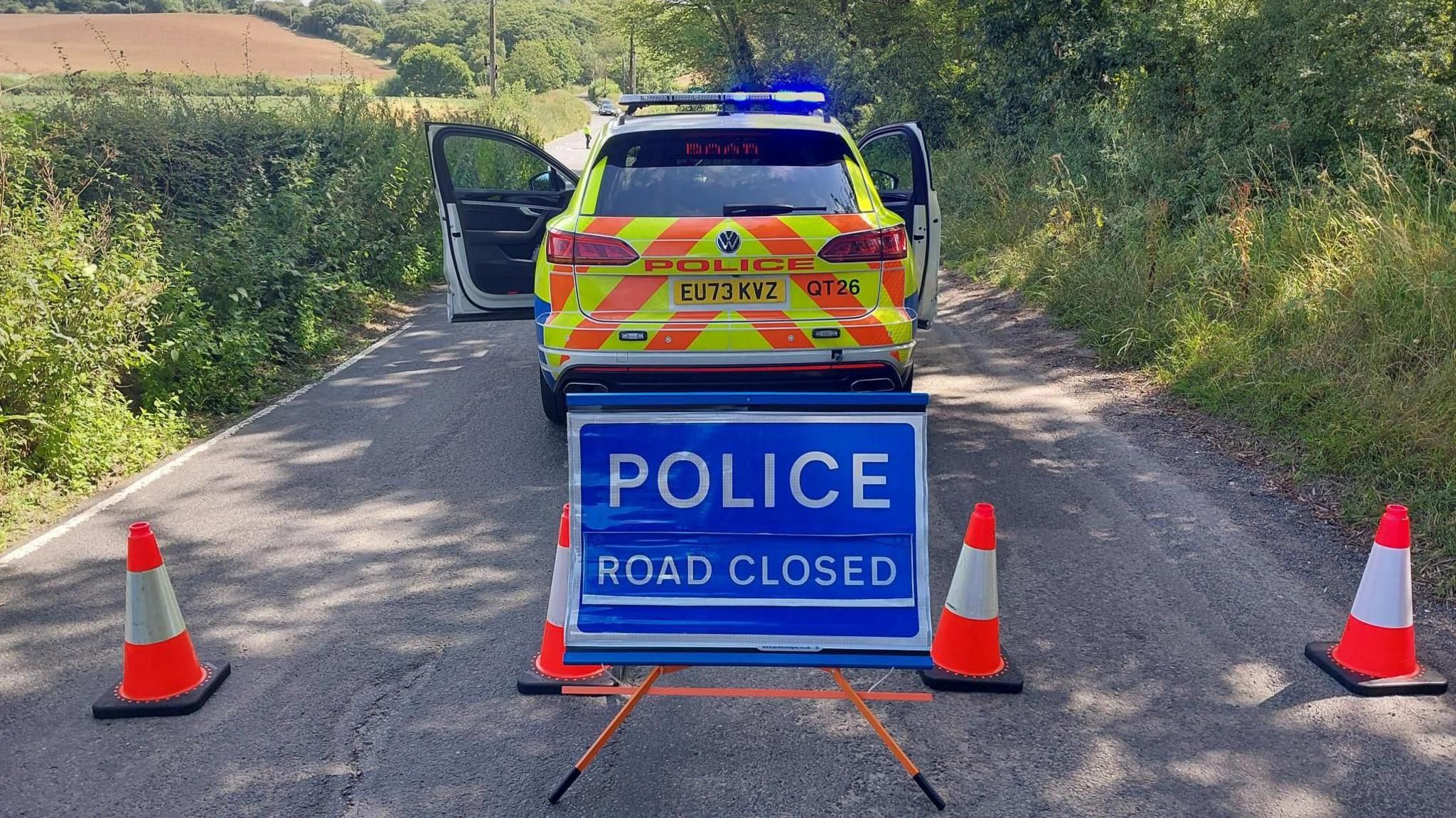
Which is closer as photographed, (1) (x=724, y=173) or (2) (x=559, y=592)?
(2) (x=559, y=592)

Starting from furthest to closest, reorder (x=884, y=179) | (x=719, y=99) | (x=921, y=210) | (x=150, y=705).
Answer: (x=884, y=179), (x=921, y=210), (x=719, y=99), (x=150, y=705)

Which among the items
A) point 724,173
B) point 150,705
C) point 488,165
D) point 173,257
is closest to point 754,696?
point 150,705

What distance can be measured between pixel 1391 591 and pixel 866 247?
2830 mm

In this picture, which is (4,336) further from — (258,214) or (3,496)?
(258,214)

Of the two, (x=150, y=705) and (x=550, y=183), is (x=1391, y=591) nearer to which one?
(x=150, y=705)

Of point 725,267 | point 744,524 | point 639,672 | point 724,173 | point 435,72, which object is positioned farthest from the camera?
point 435,72

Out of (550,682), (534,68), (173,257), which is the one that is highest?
(534,68)

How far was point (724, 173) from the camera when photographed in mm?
6012

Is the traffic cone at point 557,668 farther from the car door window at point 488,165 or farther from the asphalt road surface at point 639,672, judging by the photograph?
the car door window at point 488,165

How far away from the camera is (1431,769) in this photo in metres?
3.34

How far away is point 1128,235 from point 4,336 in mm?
8825

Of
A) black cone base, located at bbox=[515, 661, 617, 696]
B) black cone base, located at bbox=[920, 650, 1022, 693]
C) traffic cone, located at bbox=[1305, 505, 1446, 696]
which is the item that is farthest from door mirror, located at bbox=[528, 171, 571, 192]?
traffic cone, located at bbox=[1305, 505, 1446, 696]

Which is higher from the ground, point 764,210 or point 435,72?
point 435,72

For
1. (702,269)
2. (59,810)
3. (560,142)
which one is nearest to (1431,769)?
(702,269)
